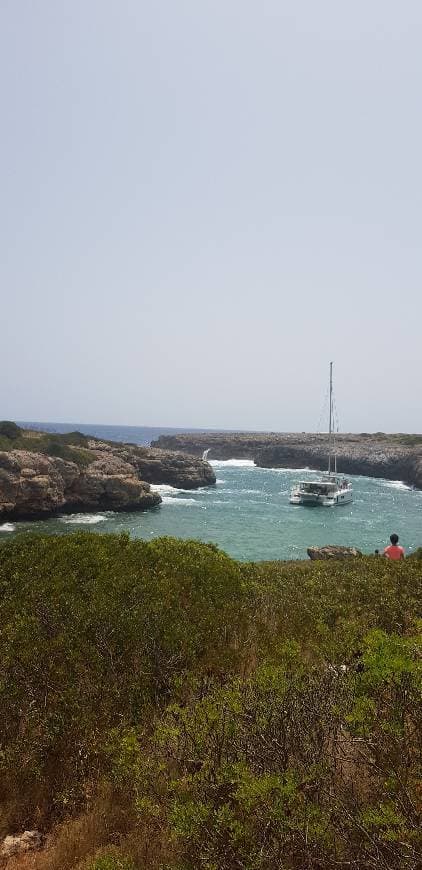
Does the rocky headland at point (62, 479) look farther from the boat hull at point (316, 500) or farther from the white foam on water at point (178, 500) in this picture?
the boat hull at point (316, 500)

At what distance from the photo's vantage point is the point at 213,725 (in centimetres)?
413

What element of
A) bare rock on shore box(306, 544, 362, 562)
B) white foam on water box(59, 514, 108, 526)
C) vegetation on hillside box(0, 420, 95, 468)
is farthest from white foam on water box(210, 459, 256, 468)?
bare rock on shore box(306, 544, 362, 562)

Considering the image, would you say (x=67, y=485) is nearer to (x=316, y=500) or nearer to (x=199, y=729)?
(x=316, y=500)

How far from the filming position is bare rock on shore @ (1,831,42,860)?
440 cm

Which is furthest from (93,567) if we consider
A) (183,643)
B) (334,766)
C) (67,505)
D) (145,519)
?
(67,505)

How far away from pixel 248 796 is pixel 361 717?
40.0 inches

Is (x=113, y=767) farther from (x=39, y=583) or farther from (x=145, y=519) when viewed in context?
(x=145, y=519)

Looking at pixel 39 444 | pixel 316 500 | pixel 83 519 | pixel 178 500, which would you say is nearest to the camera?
pixel 83 519

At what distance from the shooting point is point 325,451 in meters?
109

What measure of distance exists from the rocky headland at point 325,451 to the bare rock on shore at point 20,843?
8584cm

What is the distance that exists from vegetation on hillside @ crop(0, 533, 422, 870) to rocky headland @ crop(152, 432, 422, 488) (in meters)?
82.8

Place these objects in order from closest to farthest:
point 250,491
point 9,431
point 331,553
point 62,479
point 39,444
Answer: point 331,553 → point 62,479 → point 39,444 → point 9,431 → point 250,491

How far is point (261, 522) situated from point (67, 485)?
68.1 feet

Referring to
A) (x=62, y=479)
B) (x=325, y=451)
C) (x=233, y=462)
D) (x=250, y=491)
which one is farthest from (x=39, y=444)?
(x=233, y=462)
